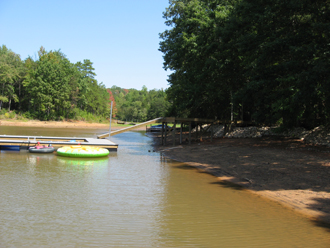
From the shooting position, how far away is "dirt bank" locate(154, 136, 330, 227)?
9096 millimetres

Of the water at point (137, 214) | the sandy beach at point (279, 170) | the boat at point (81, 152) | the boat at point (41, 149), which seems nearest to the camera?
the water at point (137, 214)

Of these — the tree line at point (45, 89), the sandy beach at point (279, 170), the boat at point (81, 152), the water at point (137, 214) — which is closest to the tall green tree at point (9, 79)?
the tree line at point (45, 89)

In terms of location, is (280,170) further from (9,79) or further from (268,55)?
(9,79)

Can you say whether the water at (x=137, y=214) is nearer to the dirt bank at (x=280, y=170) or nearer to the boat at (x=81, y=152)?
the dirt bank at (x=280, y=170)

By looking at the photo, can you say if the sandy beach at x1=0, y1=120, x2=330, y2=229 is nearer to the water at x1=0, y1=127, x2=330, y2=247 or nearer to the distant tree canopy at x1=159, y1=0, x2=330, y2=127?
the water at x1=0, y1=127, x2=330, y2=247

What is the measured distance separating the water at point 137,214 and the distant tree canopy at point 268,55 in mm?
6963

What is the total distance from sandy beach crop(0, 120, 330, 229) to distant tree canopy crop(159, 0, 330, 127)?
7.80ft

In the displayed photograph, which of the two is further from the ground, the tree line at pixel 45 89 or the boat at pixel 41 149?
the tree line at pixel 45 89

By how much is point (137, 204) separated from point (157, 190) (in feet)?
6.34

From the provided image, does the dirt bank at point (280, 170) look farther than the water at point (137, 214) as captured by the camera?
Yes

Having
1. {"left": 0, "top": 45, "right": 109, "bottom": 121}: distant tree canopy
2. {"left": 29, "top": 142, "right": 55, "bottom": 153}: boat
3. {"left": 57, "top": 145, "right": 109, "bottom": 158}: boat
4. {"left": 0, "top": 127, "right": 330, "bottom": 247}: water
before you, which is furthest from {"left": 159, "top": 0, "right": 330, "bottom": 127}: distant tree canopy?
{"left": 0, "top": 45, "right": 109, "bottom": 121}: distant tree canopy

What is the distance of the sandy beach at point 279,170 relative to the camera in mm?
9078

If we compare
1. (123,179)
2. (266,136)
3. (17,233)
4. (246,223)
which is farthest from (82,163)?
(266,136)

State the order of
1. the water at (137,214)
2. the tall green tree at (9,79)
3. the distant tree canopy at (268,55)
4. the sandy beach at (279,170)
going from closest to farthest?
1. the water at (137,214)
2. the sandy beach at (279,170)
3. the distant tree canopy at (268,55)
4. the tall green tree at (9,79)
